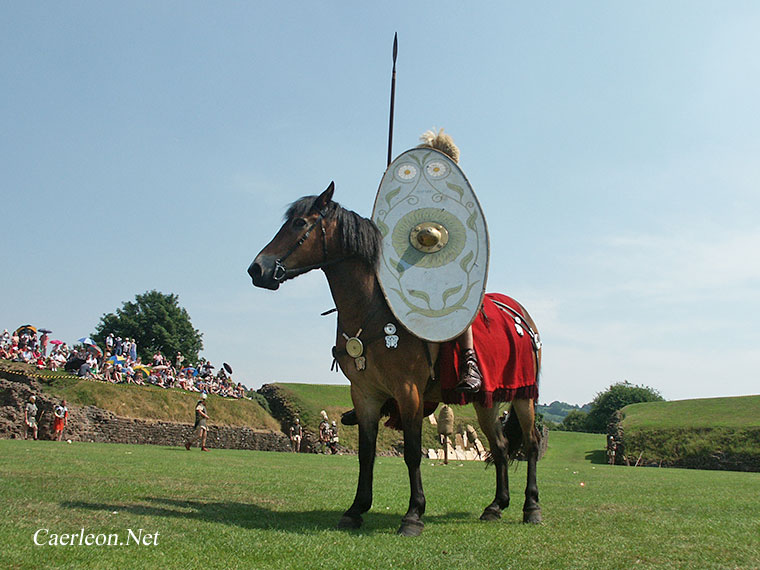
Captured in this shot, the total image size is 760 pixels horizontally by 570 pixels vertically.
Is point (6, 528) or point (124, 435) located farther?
point (124, 435)

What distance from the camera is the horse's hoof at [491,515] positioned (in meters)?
7.15

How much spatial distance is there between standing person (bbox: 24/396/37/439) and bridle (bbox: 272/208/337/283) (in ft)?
81.2

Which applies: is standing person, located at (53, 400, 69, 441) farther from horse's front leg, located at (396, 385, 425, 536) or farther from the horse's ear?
horse's front leg, located at (396, 385, 425, 536)

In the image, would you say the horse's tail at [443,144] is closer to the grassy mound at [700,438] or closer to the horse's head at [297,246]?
the horse's head at [297,246]

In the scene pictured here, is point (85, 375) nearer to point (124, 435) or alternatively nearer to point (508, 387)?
point (124, 435)

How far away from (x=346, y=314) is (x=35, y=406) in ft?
83.3

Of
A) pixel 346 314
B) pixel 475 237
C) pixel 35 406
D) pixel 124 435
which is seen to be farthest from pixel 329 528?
pixel 124 435

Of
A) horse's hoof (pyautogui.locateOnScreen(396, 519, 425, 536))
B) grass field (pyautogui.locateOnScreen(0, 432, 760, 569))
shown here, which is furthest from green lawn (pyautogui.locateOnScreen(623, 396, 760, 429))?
horse's hoof (pyautogui.locateOnScreen(396, 519, 425, 536))

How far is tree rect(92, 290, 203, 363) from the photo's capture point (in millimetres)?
73562

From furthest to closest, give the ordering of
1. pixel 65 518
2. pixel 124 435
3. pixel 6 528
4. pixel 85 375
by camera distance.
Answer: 1. pixel 85 375
2. pixel 124 435
3. pixel 65 518
4. pixel 6 528

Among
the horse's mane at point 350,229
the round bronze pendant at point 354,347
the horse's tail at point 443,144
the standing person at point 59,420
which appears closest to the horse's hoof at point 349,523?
the round bronze pendant at point 354,347

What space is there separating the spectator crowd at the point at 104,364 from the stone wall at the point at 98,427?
4450mm

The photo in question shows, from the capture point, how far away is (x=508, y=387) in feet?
25.1

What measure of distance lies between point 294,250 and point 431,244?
63.9 inches
